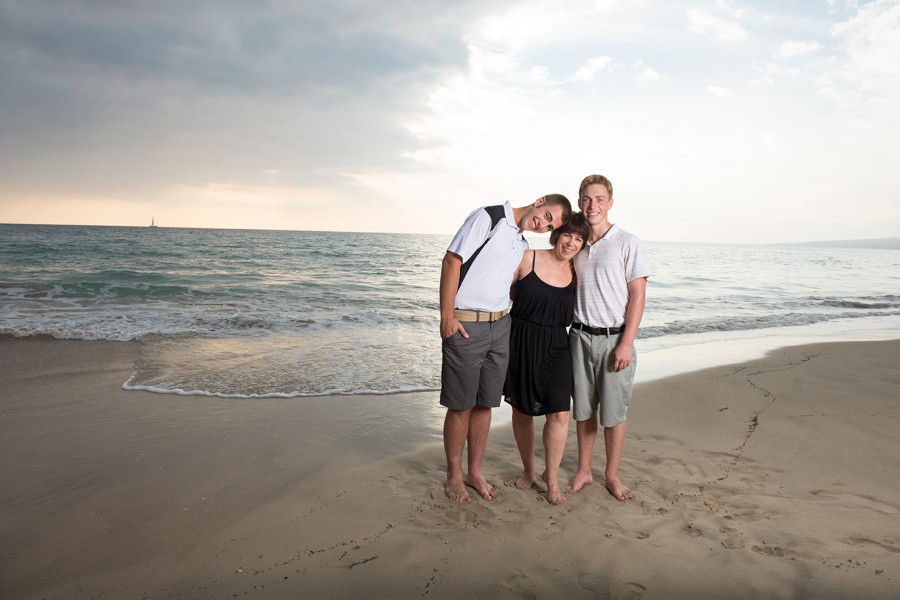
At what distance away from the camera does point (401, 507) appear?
3412mm

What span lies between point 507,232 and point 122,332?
26.9ft

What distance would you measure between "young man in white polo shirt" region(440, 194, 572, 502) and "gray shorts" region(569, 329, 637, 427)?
502 millimetres

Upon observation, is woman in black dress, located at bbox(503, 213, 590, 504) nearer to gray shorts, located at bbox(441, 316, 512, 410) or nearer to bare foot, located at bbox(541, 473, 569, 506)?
bare foot, located at bbox(541, 473, 569, 506)

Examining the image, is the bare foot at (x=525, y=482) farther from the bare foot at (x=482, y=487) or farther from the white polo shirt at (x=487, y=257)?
the white polo shirt at (x=487, y=257)

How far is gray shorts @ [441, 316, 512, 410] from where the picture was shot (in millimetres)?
3391

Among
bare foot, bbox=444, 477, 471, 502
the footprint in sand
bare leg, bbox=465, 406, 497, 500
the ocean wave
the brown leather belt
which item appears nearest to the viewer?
Answer: the footprint in sand

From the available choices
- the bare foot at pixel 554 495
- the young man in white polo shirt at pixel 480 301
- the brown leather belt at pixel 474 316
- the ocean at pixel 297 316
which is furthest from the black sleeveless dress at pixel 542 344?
the ocean at pixel 297 316

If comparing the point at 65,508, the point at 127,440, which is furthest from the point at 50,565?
Answer: the point at 127,440

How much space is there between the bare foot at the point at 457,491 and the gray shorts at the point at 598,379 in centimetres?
90

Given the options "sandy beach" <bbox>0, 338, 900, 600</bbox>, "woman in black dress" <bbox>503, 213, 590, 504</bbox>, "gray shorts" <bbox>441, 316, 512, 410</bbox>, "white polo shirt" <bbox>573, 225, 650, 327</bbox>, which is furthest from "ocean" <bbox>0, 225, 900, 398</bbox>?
"white polo shirt" <bbox>573, 225, 650, 327</bbox>

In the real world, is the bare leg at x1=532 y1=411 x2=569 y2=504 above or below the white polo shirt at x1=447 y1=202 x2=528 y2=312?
below

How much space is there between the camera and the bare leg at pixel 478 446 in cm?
363

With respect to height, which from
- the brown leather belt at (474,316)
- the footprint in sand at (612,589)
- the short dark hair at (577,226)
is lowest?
the footprint in sand at (612,589)

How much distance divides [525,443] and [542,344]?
0.76m
